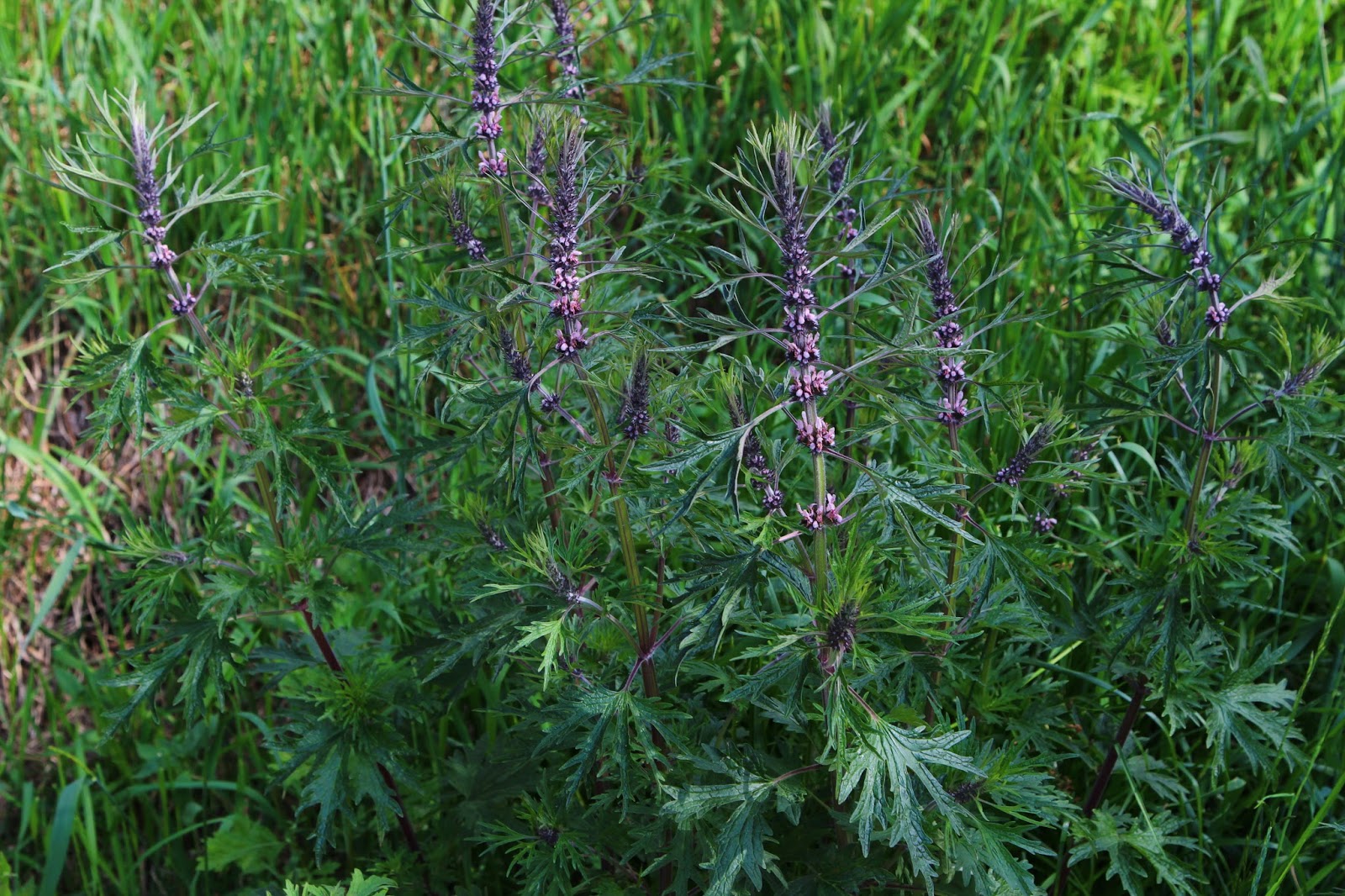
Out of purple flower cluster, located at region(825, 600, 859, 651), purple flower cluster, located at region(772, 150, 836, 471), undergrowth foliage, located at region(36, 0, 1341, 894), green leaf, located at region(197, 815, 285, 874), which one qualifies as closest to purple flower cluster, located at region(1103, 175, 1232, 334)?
undergrowth foliage, located at region(36, 0, 1341, 894)

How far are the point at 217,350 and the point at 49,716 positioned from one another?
1.91 m

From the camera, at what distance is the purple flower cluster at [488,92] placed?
2.06 metres

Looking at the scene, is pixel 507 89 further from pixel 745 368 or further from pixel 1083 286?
pixel 1083 286

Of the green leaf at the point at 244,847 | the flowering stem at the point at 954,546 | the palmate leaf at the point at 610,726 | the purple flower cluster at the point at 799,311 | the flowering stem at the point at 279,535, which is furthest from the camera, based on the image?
the green leaf at the point at 244,847

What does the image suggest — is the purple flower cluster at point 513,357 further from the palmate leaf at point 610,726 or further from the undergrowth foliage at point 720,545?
the palmate leaf at point 610,726

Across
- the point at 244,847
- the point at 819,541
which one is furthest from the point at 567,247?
the point at 244,847

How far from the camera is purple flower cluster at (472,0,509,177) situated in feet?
6.75

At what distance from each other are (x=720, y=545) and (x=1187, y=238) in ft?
3.19

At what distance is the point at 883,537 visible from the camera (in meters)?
1.99

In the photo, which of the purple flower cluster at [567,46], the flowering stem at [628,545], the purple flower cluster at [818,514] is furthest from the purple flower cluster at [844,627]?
the purple flower cluster at [567,46]

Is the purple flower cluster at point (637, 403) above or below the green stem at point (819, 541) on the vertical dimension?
above

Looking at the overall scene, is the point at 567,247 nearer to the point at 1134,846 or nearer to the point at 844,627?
the point at 844,627

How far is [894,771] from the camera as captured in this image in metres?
1.75

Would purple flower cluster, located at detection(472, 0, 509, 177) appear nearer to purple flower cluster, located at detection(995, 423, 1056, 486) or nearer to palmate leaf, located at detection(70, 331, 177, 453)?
palmate leaf, located at detection(70, 331, 177, 453)
